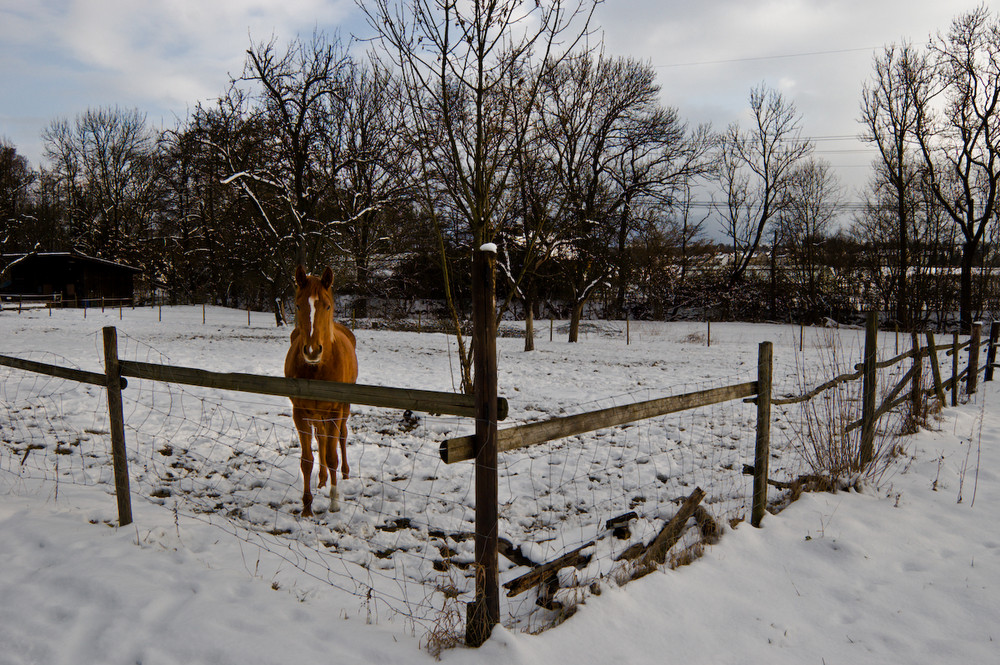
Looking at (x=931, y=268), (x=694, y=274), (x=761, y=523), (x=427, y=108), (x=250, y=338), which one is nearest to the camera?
(x=761, y=523)

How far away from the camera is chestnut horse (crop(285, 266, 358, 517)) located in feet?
14.1

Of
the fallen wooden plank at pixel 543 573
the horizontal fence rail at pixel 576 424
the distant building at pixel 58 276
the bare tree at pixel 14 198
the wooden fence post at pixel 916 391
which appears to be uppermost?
the bare tree at pixel 14 198

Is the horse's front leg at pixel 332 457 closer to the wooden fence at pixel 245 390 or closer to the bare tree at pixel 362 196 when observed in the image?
the wooden fence at pixel 245 390

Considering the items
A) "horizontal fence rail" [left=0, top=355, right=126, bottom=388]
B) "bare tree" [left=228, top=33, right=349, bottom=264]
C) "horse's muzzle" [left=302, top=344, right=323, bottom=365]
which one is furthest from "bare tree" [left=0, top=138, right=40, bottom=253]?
"horse's muzzle" [left=302, top=344, right=323, bottom=365]

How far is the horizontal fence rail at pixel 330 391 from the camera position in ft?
7.84

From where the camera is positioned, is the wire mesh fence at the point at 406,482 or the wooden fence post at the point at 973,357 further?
the wooden fence post at the point at 973,357

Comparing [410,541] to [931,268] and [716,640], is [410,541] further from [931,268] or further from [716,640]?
[931,268]

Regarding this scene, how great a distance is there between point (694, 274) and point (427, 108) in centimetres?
2909

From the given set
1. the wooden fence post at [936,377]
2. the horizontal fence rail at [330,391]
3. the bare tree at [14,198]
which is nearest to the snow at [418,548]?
the wooden fence post at [936,377]

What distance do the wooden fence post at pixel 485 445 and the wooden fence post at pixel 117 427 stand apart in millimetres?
2786

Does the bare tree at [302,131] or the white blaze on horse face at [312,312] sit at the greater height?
the bare tree at [302,131]

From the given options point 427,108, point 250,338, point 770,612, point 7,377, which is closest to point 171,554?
point 770,612

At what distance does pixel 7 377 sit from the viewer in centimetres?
834

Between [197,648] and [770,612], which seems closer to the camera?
[197,648]
